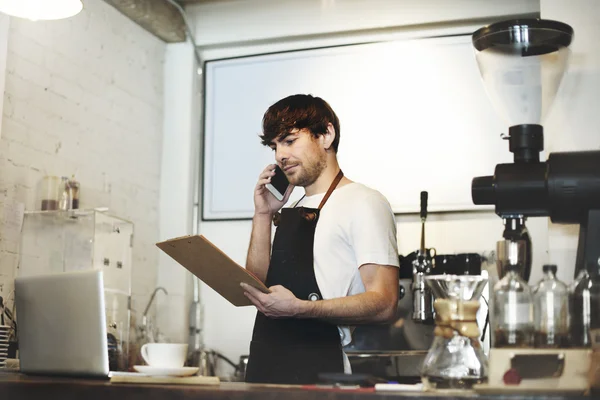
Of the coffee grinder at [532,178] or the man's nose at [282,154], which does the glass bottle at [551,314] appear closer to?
the coffee grinder at [532,178]

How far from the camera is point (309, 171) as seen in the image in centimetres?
253

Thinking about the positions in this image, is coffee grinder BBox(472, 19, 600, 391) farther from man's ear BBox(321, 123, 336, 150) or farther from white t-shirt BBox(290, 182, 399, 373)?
man's ear BBox(321, 123, 336, 150)

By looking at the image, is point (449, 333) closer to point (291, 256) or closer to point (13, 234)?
point (291, 256)

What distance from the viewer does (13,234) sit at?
308cm

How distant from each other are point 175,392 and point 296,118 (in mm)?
1410

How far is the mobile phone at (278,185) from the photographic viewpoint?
261 centimetres

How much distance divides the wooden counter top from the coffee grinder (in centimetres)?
7

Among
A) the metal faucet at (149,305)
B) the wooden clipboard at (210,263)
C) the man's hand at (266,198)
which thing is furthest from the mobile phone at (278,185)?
the metal faucet at (149,305)

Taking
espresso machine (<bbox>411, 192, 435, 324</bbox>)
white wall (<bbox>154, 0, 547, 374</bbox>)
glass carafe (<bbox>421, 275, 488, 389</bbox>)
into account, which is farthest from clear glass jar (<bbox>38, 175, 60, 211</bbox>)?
glass carafe (<bbox>421, 275, 488, 389</bbox>)

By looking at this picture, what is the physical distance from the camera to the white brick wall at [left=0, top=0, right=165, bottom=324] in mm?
3156

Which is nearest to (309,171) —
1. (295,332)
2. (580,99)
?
(295,332)

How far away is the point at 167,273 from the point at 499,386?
3.30 m

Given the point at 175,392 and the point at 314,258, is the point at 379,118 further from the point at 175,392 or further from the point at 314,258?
the point at 175,392

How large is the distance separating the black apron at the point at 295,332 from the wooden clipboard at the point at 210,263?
0.30m
